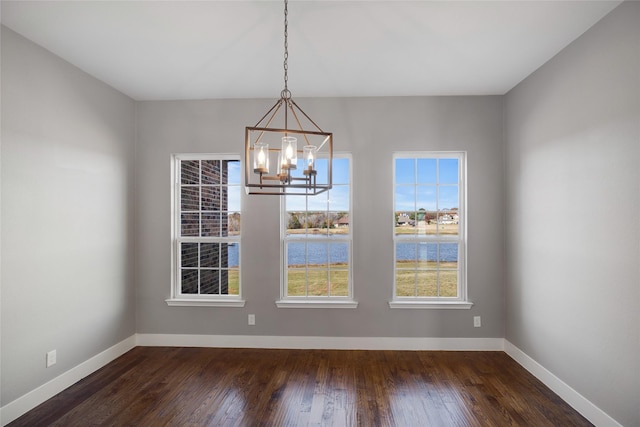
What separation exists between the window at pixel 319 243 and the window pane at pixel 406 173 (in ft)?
1.92

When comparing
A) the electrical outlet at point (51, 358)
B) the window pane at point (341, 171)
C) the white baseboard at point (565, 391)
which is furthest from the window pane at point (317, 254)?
the electrical outlet at point (51, 358)

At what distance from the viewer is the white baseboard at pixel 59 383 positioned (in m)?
2.47

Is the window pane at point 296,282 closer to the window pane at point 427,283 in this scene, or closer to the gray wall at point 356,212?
the gray wall at point 356,212

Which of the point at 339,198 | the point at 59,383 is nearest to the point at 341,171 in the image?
the point at 339,198

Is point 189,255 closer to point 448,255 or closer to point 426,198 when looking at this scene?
point 426,198

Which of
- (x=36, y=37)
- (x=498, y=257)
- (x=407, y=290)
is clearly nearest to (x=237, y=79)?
(x=36, y=37)

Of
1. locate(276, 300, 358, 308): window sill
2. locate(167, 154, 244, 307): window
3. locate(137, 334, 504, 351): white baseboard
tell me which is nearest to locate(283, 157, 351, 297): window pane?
locate(276, 300, 358, 308): window sill

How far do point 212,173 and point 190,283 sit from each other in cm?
134

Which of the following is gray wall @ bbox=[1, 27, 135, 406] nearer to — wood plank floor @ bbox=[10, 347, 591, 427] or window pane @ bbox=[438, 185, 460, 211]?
wood plank floor @ bbox=[10, 347, 591, 427]

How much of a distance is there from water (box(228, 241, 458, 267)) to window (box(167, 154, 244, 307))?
0.71 feet

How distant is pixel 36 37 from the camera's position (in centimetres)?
262

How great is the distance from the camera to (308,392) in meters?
2.87

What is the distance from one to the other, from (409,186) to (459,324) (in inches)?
65.0

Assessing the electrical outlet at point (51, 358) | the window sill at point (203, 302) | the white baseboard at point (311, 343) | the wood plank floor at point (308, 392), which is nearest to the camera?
the wood plank floor at point (308, 392)
